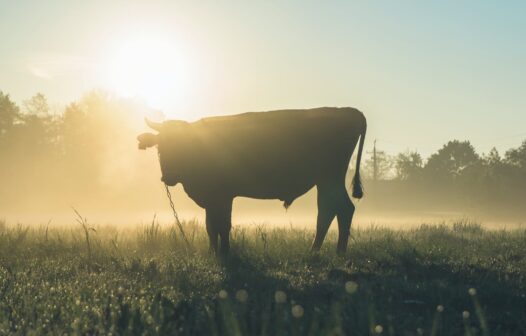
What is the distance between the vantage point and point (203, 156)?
1022cm

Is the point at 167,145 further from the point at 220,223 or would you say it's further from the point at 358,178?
the point at 358,178

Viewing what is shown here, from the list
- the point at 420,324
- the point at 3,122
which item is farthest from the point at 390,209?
the point at 420,324

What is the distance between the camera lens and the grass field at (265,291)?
4879 millimetres

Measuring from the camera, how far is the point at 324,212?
10367mm

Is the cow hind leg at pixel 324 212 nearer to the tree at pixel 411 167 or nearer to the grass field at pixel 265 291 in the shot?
the grass field at pixel 265 291

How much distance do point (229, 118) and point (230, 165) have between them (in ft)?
3.06

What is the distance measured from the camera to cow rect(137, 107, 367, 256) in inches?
400

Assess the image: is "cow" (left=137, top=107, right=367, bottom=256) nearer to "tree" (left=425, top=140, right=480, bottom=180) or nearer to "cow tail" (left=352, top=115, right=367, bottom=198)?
"cow tail" (left=352, top=115, right=367, bottom=198)

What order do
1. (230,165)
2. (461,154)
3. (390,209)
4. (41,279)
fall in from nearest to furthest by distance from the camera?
(41,279), (230,165), (390,209), (461,154)

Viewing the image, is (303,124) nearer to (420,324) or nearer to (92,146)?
(420,324)

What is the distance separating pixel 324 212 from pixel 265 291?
4.27 m

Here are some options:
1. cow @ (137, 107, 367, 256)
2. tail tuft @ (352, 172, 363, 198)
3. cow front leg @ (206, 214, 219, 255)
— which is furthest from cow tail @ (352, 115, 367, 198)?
cow front leg @ (206, 214, 219, 255)

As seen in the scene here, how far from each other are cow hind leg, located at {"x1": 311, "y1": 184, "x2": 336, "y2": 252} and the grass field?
0.28 m

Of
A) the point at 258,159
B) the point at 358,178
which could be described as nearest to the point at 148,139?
the point at 258,159
